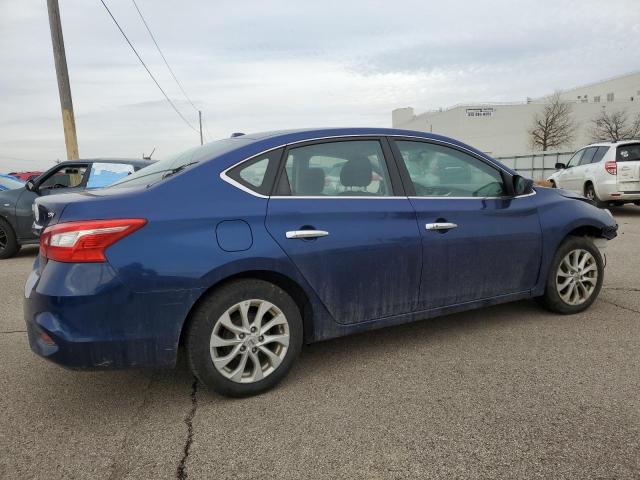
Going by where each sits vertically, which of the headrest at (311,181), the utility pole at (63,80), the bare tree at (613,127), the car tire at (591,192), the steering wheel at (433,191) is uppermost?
the bare tree at (613,127)

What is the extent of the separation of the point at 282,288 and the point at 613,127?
8865 cm

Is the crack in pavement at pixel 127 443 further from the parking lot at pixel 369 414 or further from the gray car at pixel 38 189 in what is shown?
the gray car at pixel 38 189

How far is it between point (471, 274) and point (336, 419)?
5.06 feet

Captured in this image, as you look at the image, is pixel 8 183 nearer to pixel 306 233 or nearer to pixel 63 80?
pixel 63 80

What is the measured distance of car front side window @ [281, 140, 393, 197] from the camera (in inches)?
124

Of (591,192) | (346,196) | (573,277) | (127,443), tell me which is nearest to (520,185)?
(573,277)

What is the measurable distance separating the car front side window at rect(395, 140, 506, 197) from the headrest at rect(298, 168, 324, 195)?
2.21 feet

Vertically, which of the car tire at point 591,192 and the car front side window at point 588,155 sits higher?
→ the car front side window at point 588,155

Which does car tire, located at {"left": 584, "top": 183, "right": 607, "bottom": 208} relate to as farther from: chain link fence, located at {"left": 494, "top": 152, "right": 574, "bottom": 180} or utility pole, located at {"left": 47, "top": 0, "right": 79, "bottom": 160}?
utility pole, located at {"left": 47, "top": 0, "right": 79, "bottom": 160}

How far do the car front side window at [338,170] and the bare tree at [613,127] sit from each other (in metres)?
73.9

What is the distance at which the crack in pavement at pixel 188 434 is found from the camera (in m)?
2.29

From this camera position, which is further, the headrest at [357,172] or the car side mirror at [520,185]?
the car side mirror at [520,185]

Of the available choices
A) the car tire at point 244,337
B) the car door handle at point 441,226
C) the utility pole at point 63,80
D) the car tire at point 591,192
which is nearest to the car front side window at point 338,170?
the car door handle at point 441,226

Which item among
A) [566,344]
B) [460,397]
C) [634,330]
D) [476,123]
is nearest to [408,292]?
[460,397]
